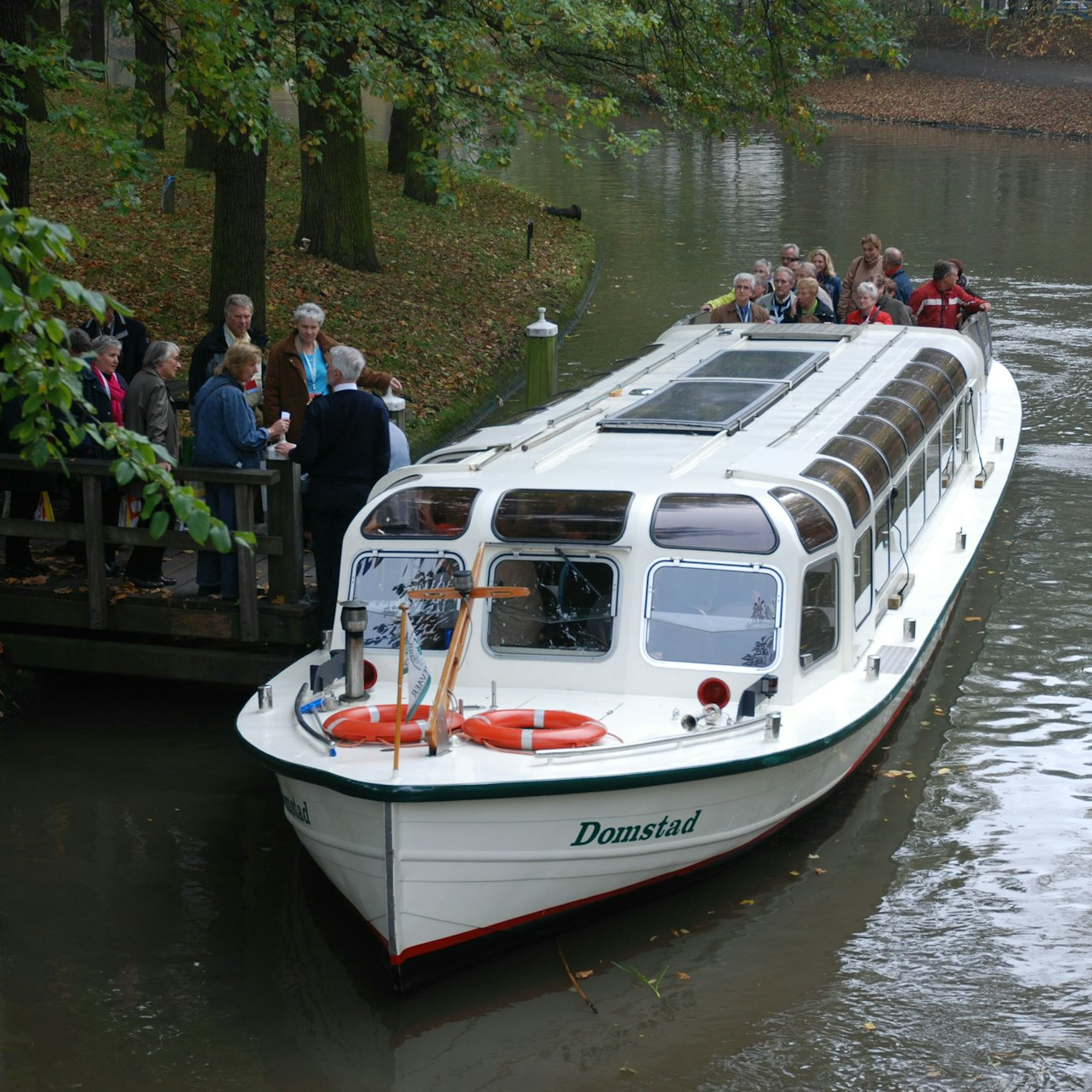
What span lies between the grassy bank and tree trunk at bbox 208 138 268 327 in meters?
0.88

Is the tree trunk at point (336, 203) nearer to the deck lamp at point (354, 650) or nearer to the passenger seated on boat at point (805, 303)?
the passenger seated on boat at point (805, 303)

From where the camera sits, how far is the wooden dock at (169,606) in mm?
10367

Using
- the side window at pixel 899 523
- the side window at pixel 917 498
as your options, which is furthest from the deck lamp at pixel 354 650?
the side window at pixel 917 498

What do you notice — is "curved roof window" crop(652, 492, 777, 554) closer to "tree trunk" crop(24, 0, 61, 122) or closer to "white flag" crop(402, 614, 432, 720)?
"white flag" crop(402, 614, 432, 720)

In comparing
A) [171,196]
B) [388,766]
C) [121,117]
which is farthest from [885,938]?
[171,196]

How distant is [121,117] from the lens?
1325cm

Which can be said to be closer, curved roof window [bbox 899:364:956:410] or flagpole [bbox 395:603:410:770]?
flagpole [bbox 395:603:410:770]

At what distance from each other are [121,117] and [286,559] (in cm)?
503

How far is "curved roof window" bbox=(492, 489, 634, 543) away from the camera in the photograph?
356 inches

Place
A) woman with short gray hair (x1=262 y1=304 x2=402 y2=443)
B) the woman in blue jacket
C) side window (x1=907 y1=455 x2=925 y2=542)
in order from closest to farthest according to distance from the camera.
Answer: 1. the woman in blue jacket
2. woman with short gray hair (x1=262 y1=304 x2=402 y2=443)
3. side window (x1=907 y1=455 x2=925 y2=542)

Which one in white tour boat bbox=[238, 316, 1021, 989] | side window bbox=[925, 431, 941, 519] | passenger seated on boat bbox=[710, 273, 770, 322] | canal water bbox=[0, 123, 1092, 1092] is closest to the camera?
canal water bbox=[0, 123, 1092, 1092]

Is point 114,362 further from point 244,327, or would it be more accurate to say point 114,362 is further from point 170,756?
point 170,756

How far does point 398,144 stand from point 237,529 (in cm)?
2207

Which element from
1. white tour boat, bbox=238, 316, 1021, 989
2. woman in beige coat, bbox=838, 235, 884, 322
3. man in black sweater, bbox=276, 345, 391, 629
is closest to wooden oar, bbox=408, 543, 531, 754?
white tour boat, bbox=238, 316, 1021, 989
